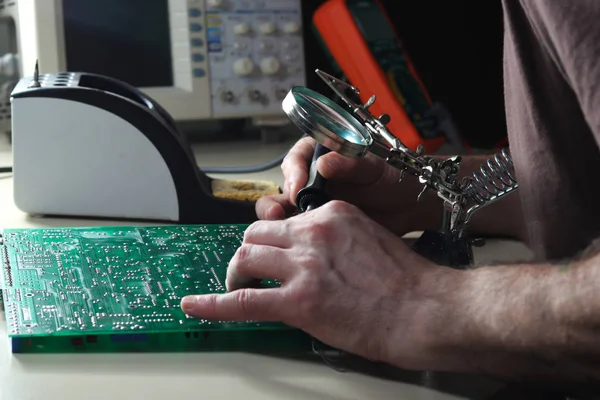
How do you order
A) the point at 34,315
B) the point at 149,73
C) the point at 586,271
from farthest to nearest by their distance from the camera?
the point at 149,73 < the point at 34,315 < the point at 586,271

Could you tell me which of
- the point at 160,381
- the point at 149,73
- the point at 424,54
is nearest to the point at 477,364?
the point at 160,381

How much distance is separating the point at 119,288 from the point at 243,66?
0.90m

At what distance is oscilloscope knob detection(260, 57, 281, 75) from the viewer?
1.54 metres

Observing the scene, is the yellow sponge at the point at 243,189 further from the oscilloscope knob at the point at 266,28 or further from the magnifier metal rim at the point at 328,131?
the oscilloscope knob at the point at 266,28

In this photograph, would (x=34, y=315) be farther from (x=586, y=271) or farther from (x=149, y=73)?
(x=149, y=73)

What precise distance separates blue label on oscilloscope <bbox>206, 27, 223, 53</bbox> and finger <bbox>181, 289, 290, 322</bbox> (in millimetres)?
982

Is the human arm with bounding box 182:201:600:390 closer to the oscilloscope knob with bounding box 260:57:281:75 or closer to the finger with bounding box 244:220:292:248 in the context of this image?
the finger with bounding box 244:220:292:248

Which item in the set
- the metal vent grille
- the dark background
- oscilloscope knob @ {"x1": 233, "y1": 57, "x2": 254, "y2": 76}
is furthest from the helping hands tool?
the metal vent grille

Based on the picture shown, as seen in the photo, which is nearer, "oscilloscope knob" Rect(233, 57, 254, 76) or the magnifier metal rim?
the magnifier metal rim

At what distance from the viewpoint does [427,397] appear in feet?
1.78

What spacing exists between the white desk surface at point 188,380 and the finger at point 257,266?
0.22 ft

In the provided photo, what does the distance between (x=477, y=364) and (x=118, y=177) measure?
0.65 metres

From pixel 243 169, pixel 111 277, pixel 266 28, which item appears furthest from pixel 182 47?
pixel 111 277

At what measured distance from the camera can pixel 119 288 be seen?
69 cm
